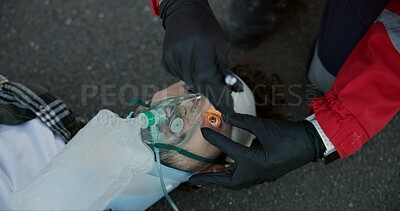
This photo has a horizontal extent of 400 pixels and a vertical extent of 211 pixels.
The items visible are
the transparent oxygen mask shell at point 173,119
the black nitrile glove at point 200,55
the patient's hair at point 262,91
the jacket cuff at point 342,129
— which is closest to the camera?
the black nitrile glove at point 200,55

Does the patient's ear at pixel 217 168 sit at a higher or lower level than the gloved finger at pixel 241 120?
lower

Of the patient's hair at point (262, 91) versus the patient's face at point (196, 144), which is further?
the patient's hair at point (262, 91)

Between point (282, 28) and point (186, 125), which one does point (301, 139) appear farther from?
point (282, 28)

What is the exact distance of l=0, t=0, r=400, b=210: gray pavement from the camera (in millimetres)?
1776

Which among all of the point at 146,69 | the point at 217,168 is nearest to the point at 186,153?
the point at 217,168

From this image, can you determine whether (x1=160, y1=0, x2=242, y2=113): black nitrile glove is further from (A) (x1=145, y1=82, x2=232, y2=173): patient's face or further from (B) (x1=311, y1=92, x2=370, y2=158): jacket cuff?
(B) (x1=311, y1=92, x2=370, y2=158): jacket cuff

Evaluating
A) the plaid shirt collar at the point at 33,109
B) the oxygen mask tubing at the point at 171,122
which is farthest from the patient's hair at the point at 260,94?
the plaid shirt collar at the point at 33,109

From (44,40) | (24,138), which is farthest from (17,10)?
(24,138)

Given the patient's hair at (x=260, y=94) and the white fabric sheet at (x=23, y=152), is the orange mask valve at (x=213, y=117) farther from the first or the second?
the white fabric sheet at (x=23, y=152)

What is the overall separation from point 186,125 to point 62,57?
0.88 metres

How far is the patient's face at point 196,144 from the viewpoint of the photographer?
1337 millimetres

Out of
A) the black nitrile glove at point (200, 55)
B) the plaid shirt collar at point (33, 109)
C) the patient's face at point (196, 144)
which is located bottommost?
the patient's face at point (196, 144)

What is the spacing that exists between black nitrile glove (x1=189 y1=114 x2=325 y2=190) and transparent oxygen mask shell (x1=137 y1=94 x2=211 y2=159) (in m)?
0.09

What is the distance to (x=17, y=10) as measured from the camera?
6.61 ft
